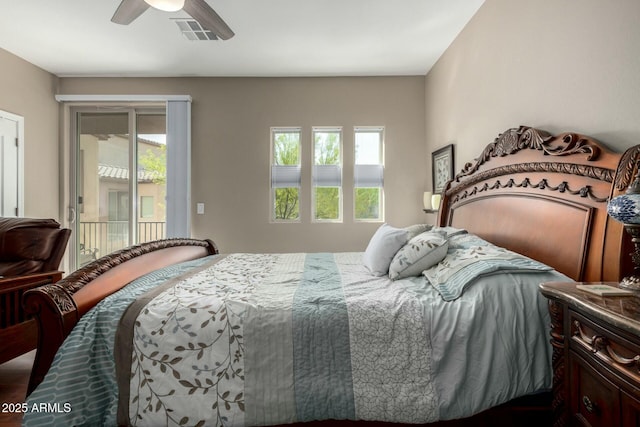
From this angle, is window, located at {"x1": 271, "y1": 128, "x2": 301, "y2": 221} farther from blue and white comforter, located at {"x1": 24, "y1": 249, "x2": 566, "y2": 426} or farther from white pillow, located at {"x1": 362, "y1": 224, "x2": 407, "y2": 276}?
blue and white comforter, located at {"x1": 24, "y1": 249, "x2": 566, "y2": 426}

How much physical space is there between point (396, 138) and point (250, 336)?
3.20 metres

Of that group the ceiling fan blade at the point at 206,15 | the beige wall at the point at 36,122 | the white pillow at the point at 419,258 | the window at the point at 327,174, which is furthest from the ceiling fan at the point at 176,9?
the beige wall at the point at 36,122

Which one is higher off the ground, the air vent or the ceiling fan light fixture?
the air vent

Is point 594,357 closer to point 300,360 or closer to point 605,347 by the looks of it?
point 605,347

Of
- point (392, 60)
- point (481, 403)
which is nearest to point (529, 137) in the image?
point (481, 403)

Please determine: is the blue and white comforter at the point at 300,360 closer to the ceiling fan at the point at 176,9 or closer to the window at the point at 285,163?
the ceiling fan at the point at 176,9

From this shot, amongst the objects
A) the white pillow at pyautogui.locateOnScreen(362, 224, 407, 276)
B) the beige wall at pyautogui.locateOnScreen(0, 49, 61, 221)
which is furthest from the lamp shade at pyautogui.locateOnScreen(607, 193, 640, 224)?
the beige wall at pyautogui.locateOnScreen(0, 49, 61, 221)

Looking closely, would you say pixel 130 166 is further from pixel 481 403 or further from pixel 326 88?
pixel 481 403

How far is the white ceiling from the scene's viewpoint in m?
2.53

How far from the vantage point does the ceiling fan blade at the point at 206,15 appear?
1.94 meters

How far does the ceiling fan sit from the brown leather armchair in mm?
1626

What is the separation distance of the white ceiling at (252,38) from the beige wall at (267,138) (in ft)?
0.48

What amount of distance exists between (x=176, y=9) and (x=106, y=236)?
3.16 meters

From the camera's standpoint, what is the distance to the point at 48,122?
3697 mm
